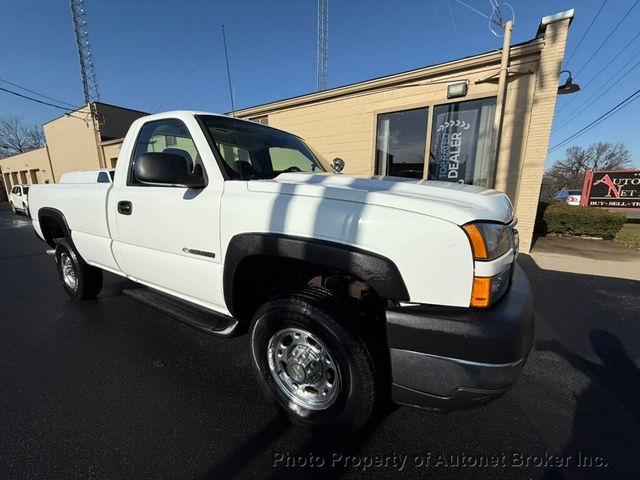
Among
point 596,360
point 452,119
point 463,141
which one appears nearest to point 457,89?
point 452,119

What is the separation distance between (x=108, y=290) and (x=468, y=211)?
15.7 feet

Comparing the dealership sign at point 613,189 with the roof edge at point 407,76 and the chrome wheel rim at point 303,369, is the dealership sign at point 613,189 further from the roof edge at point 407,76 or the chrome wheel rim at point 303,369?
the chrome wheel rim at point 303,369

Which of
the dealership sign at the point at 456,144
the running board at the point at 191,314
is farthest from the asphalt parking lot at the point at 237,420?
the dealership sign at the point at 456,144

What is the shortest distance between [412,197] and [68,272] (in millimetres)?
4537

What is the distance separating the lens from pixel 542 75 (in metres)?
6.02

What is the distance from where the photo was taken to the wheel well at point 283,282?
→ 1.97 m

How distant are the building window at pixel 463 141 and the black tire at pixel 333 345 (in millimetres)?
6446

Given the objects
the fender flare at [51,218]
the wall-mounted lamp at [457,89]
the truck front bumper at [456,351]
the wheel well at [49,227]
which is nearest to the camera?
the truck front bumper at [456,351]

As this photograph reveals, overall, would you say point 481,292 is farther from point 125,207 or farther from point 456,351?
point 125,207

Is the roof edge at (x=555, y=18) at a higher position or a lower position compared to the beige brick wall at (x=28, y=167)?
higher

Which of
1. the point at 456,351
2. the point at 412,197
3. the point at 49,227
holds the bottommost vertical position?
the point at 456,351

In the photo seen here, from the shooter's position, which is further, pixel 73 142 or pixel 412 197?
pixel 73 142

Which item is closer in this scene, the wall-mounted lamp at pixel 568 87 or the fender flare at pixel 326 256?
the fender flare at pixel 326 256

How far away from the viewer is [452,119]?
720cm
